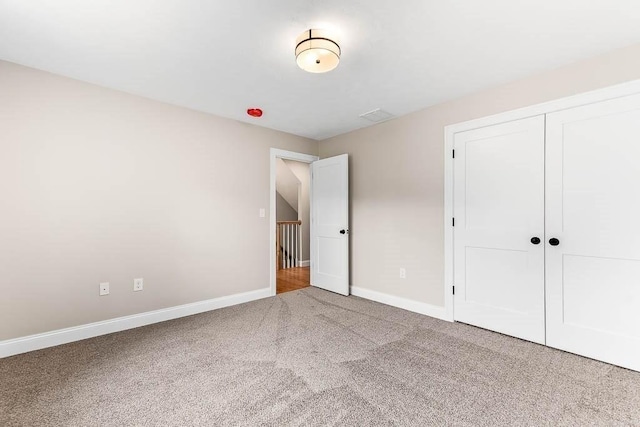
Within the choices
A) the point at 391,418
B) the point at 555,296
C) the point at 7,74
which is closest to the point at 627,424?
the point at 555,296

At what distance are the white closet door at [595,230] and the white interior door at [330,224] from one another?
2.25 metres

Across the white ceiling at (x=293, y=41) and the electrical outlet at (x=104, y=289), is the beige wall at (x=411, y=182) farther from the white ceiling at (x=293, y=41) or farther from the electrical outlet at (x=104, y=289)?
the electrical outlet at (x=104, y=289)

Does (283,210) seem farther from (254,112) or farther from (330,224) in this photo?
(254,112)

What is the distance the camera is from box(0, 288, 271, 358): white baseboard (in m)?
2.27

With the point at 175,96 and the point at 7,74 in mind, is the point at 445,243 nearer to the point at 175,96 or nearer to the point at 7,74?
the point at 175,96

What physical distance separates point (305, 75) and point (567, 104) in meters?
2.20

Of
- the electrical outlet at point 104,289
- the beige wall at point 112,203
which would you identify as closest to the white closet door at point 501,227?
the beige wall at point 112,203

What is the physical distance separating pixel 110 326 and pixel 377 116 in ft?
11.9

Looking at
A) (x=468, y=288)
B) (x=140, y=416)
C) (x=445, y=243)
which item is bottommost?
(x=140, y=416)

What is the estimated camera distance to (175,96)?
9.53 ft

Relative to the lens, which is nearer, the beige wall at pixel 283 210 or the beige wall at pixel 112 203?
the beige wall at pixel 112 203

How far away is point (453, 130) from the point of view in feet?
9.72

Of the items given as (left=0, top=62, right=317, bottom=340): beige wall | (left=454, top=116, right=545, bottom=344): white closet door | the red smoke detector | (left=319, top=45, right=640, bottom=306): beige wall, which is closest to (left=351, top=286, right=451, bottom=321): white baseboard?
(left=319, top=45, right=640, bottom=306): beige wall

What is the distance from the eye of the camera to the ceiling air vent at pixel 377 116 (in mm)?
3297
